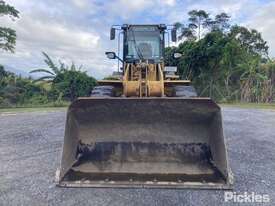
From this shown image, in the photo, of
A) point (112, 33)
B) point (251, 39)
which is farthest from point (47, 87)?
point (251, 39)

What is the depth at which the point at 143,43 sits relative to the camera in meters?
7.25

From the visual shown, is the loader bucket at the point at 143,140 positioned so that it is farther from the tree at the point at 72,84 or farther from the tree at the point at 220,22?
the tree at the point at 220,22

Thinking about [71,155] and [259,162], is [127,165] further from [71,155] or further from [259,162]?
[259,162]

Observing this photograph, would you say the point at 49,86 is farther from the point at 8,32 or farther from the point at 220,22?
the point at 220,22

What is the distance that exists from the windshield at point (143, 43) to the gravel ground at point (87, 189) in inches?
98.5

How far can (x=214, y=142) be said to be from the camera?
4.20 m

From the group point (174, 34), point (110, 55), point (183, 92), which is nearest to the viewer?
point (183, 92)

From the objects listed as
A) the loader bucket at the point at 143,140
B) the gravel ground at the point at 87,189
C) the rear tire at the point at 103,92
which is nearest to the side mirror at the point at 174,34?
the rear tire at the point at 103,92

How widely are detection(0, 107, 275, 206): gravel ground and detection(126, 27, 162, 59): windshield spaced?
250 centimetres

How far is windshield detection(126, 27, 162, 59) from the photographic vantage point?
23.5 feet

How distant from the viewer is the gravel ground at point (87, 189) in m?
3.43

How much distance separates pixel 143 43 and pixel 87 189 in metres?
4.30

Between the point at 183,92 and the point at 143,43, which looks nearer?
the point at 183,92

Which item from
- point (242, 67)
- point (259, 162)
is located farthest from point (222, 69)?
point (259, 162)
